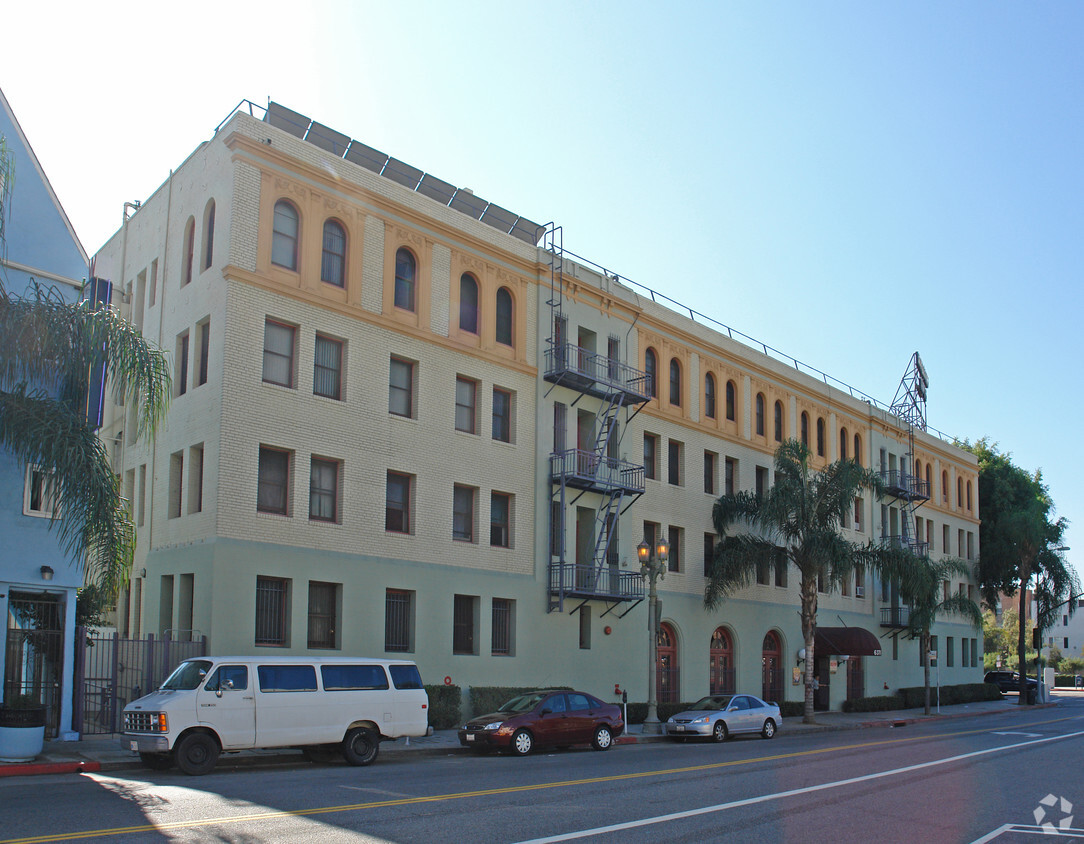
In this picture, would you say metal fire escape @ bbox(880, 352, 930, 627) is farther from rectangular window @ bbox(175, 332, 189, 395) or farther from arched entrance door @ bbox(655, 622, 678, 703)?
rectangular window @ bbox(175, 332, 189, 395)

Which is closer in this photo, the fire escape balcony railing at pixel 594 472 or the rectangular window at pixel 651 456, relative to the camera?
the fire escape balcony railing at pixel 594 472

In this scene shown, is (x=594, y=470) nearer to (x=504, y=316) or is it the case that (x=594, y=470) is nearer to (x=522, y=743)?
(x=504, y=316)

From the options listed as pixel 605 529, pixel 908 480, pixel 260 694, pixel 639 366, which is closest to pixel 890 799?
pixel 260 694

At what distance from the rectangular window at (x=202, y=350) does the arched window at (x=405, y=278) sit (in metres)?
5.32

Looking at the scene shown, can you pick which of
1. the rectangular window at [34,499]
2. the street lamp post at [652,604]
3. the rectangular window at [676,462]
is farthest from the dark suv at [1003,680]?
the rectangular window at [34,499]

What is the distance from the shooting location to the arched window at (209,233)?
87.6ft

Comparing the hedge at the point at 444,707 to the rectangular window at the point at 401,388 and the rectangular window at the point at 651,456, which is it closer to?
the rectangular window at the point at 401,388

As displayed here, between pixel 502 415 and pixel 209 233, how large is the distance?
10015mm

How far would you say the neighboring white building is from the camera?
25.3 m

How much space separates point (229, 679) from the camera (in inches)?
706

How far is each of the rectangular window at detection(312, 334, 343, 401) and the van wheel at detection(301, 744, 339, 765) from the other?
9853 mm

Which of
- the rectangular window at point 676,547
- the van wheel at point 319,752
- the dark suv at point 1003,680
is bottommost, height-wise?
the dark suv at point 1003,680

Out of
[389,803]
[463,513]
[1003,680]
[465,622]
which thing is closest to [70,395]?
[389,803]

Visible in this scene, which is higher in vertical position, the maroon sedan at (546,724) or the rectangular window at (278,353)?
the rectangular window at (278,353)
